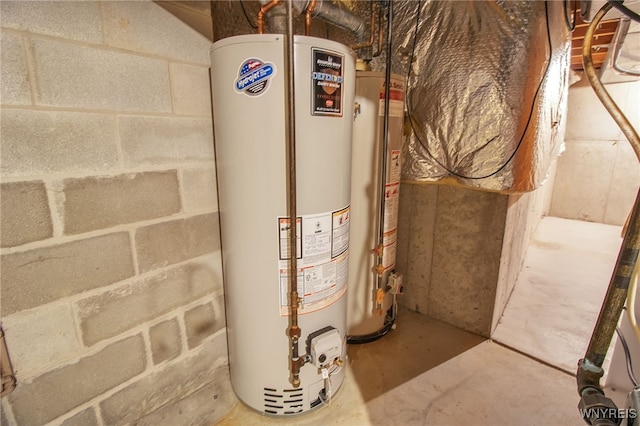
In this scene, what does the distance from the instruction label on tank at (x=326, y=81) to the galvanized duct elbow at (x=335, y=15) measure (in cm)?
27

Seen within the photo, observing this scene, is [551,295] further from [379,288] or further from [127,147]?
[127,147]

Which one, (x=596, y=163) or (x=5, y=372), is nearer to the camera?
(x=5, y=372)

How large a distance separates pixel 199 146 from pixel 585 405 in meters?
1.36

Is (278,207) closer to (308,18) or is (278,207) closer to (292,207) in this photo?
(292,207)

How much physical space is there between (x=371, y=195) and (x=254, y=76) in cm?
78

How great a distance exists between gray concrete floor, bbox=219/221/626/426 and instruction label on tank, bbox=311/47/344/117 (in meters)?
1.17

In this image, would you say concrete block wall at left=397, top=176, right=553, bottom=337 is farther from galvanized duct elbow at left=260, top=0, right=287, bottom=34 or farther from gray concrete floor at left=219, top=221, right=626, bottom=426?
galvanized duct elbow at left=260, top=0, right=287, bottom=34

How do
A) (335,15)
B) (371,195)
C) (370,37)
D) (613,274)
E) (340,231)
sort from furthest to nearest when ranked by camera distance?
(370,37), (371,195), (335,15), (340,231), (613,274)

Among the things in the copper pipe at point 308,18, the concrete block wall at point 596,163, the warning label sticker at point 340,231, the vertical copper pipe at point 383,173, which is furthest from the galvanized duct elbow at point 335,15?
the concrete block wall at point 596,163

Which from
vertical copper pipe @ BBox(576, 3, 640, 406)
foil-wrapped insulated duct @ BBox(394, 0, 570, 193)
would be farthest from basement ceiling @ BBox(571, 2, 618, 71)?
vertical copper pipe @ BBox(576, 3, 640, 406)

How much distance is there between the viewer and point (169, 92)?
3.44ft

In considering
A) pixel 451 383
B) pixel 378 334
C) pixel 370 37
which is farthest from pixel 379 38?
pixel 451 383

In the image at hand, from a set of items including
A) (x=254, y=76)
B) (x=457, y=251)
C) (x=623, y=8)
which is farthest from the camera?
(x=457, y=251)

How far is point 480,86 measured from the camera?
55.6 inches
